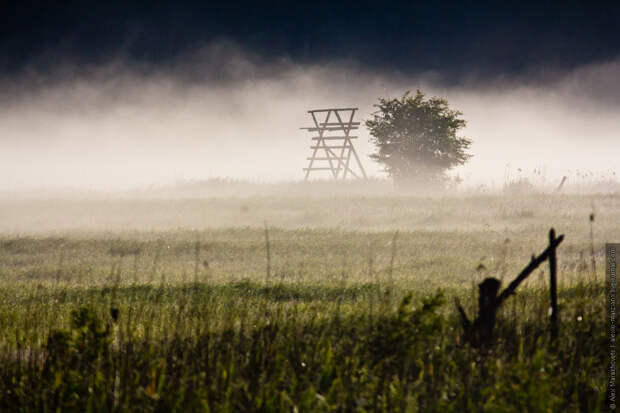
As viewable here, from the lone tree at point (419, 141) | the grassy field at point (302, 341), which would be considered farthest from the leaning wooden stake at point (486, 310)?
the lone tree at point (419, 141)

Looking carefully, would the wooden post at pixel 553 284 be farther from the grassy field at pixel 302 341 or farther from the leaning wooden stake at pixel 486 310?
the grassy field at pixel 302 341

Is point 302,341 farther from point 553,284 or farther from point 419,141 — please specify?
point 419,141

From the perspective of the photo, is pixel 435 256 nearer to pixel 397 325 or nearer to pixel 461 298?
pixel 461 298

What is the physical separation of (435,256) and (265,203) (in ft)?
60.4

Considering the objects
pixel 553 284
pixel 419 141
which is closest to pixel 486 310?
pixel 553 284

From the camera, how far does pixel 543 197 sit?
32.1 m

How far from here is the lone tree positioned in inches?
1613

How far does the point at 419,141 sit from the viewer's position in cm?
4100

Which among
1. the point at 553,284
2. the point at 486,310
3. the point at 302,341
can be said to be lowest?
the point at 302,341

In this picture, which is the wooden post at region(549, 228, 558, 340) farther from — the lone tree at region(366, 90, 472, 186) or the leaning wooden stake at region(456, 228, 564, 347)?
the lone tree at region(366, 90, 472, 186)

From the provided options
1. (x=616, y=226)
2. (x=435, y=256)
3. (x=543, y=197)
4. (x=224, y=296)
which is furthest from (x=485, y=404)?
(x=543, y=197)


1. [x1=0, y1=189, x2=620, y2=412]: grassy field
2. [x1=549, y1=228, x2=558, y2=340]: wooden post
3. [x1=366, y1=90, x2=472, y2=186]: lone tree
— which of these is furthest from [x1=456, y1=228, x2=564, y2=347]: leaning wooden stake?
[x1=366, y1=90, x2=472, y2=186]: lone tree

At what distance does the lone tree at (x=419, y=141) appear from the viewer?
41.0m

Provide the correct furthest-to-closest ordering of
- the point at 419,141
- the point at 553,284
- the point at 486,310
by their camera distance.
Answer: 1. the point at 419,141
2. the point at 486,310
3. the point at 553,284
